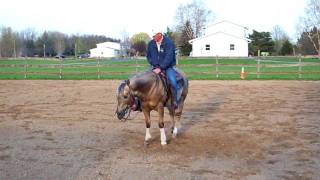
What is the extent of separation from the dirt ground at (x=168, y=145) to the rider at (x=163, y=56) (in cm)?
112

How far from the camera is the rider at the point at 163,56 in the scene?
23.3ft

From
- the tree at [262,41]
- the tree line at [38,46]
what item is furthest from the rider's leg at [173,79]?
the tree line at [38,46]

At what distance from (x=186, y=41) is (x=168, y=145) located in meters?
66.2

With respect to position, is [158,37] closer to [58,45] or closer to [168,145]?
[168,145]

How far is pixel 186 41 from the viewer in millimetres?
72188

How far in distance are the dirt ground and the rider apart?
112 centimetres

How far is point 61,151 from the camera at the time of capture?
648 centimetres

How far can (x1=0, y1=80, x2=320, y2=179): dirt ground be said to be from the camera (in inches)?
211

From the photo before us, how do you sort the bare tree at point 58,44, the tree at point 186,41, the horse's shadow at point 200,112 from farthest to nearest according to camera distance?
1. the bare tree at point 58,44
2. the tree at point 186,41
3. the horse's shadow at point 200,112

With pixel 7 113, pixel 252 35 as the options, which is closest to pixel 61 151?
pixel 7 113

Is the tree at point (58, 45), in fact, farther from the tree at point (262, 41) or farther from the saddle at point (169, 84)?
the saddle at point (169, 84)

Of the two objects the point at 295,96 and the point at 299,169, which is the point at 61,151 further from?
the point at 295,96

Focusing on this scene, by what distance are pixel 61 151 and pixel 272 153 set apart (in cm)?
335

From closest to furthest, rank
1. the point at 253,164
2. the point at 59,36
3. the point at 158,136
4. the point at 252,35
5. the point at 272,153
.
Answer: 1. the point at 253,164
2. the point at 272,153
3. the point at 158,136
4. the point at 252,35
5. the point at 59,36
